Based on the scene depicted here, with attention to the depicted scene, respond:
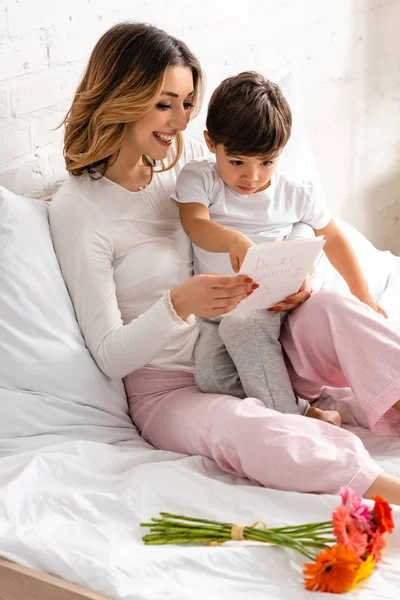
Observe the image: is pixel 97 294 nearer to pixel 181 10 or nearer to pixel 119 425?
pixel 119 425

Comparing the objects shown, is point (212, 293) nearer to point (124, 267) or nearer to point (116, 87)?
point (124, 267)

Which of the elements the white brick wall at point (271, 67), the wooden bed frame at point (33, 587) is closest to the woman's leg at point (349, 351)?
the wooden bed frame at point (33, 587)

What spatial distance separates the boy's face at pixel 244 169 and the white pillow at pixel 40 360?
1.29 ft

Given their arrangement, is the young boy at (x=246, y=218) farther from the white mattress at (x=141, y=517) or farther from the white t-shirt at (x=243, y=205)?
the white mattress at (x=141, y=517)

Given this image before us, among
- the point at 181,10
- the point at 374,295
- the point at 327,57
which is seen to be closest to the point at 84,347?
the point at 374,295

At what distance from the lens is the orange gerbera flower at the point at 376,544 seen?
1112 mm

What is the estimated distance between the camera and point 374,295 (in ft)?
6.66

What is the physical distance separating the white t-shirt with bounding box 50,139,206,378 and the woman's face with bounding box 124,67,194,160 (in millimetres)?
102

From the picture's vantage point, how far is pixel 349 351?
59.1 inches

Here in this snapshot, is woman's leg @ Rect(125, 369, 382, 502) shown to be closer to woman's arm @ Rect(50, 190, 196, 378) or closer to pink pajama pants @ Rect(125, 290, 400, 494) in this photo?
pink pajama pants @ Rect(125, 290, 400, 494)

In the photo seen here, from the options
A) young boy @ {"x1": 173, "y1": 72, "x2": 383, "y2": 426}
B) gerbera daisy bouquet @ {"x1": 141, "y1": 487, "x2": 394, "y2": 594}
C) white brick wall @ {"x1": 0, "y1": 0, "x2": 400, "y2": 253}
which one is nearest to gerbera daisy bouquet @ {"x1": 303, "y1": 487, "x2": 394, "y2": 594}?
gerbera daisy bouquet @ {"x1": 141, "y1": 487, "x2": 394, "y2": 594}

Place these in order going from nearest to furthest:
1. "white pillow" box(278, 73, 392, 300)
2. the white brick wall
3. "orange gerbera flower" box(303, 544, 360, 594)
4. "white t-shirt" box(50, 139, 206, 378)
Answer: "orange gerbera flower" box(303, 544, 360, 594) < "white t-shirt" box(50, 139, 206, 378) < the white brick wall < "white pillow" box(278, 73, 392, 300)

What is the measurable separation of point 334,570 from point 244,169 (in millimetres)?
879

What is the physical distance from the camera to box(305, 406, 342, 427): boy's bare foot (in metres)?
1.57
